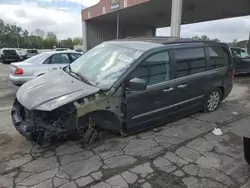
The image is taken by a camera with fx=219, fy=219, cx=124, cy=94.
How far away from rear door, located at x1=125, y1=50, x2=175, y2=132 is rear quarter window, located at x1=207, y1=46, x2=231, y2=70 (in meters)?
1.44

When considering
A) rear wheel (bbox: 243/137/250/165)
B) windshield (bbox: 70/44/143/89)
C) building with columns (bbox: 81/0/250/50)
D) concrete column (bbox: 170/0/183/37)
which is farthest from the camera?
building with columns (bbox: 81/0/250/50)

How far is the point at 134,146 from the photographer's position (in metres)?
3.54

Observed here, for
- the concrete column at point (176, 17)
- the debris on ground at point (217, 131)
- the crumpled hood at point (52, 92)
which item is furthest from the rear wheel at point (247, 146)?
the concrete column at point (176, 17)

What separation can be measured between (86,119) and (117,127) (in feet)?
1.77

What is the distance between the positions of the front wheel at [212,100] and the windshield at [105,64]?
2.29 meters

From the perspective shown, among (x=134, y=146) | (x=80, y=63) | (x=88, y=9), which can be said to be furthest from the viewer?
(x=88, y=9)

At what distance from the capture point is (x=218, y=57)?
5.15 metres

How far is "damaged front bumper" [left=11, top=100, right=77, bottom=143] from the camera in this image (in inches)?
118

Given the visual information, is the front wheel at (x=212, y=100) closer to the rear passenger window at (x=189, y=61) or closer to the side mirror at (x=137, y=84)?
the rear passenger window at (x=189, y=61)

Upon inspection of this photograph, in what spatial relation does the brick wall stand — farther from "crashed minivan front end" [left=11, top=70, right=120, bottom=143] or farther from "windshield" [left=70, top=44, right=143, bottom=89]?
"crashed minivan front end" [left=11, top=70, right=120, bottom=143]

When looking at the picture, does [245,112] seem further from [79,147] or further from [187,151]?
[79,147]

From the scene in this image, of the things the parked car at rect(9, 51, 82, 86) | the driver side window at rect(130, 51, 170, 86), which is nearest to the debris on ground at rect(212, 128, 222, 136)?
the driver side window at rect(130, 51, 170, 86)

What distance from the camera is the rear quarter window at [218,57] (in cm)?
492

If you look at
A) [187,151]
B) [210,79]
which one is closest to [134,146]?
[187,151]
